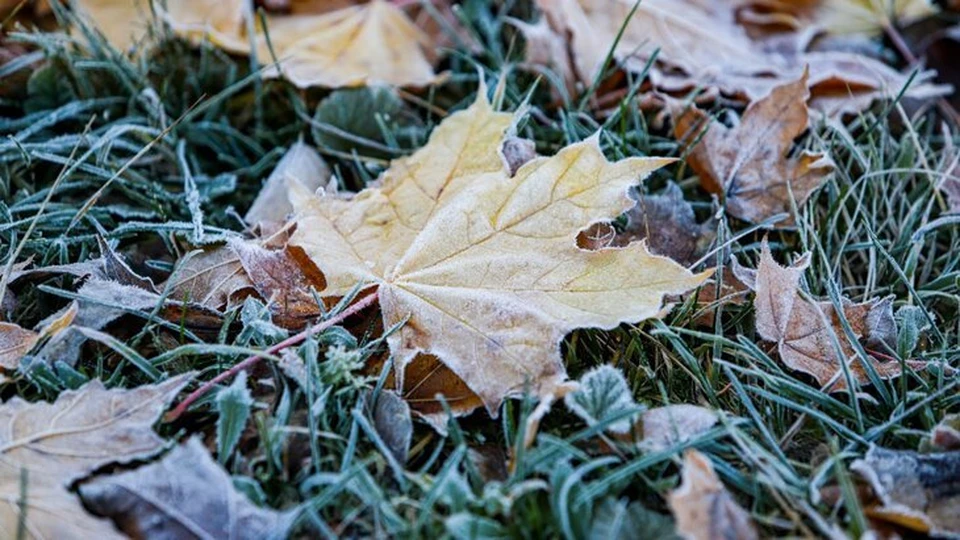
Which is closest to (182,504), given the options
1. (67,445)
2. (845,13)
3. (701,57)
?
(67,445)

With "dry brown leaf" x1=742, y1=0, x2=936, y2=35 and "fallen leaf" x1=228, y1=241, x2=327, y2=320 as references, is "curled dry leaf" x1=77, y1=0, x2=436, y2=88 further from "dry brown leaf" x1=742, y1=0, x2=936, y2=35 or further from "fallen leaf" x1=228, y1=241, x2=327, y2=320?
"dry brown leaf" x1=742, y1=0, x2=936, y2=35

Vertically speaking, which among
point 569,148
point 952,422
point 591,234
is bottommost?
point 952,422

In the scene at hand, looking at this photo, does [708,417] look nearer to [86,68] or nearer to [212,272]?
[212,272]

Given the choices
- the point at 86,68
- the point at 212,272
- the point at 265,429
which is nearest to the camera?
the point at 265,429

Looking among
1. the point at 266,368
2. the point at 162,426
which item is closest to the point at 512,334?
the point at 266,368

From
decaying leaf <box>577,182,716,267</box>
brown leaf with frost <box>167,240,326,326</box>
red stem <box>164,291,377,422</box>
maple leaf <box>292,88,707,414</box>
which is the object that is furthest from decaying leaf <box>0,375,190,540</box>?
decaying leaf <box>577,182,716,267</box>

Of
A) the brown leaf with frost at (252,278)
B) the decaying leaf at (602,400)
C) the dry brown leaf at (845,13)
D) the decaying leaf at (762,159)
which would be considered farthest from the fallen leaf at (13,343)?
the dry brown leaf at (845,13)

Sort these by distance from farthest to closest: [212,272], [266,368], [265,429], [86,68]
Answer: [86,68], [212,272], [266,368], [265,429]

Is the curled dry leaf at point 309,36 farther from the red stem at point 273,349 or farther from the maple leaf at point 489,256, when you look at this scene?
the red stem at point 273,349
